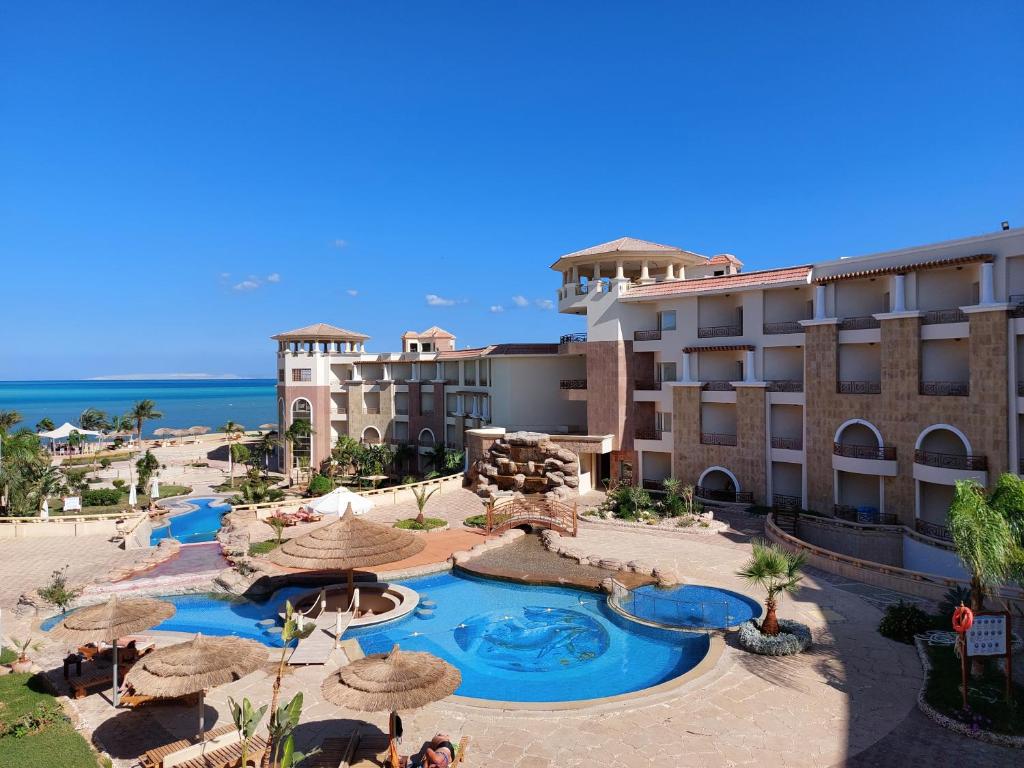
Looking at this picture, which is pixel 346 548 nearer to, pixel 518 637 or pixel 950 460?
pixel 518 637

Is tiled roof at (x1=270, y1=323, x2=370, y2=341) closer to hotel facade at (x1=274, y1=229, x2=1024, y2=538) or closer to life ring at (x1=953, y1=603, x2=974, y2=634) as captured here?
hotel facade at (x1=274, y1=229, x2=1024, y2=538)

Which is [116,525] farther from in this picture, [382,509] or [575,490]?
[575,490]

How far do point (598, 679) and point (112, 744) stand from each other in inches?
382

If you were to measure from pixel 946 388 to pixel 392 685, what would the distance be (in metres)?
23.9

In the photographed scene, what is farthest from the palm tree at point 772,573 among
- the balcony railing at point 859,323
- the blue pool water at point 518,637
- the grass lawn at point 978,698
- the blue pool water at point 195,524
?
the blue pool water at point 195,524

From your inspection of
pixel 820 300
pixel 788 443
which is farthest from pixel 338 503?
pixel 820 300

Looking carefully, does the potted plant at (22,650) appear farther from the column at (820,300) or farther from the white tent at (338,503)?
the column at (820,300)

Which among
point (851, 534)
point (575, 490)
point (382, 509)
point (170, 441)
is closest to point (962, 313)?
point (851, 534)

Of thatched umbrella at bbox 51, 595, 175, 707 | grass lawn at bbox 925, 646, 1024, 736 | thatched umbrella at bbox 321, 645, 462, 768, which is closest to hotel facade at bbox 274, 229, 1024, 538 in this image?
grass lawn at bbox 925, 646, 1024, 736

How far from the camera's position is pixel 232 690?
13359 millimetres

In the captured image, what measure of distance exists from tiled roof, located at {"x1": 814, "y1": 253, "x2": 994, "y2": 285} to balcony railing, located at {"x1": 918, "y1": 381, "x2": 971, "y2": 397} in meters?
4.48

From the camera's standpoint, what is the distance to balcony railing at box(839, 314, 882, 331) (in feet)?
88.6

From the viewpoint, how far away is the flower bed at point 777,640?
14.7 metres

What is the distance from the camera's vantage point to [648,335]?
1379 inches
